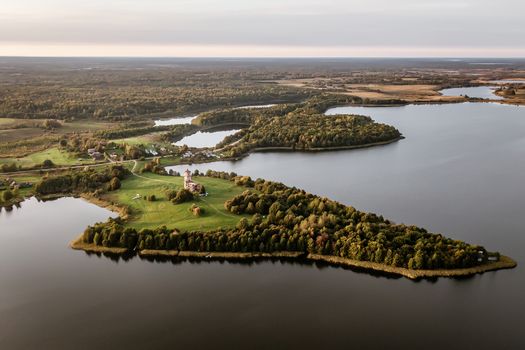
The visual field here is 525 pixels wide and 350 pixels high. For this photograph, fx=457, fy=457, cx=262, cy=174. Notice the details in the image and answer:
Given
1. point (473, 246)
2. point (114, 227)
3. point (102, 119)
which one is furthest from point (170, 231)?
point (102, 119)

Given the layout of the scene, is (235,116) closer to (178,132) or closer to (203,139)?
(203,139)

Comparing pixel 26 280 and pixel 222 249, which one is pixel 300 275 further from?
pixel 26 280

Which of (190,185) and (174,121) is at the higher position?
(190,185)

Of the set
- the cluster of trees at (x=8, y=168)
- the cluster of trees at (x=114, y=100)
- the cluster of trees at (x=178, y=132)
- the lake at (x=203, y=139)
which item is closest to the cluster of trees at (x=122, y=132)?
the cluster of trees at (x=178, y=132)

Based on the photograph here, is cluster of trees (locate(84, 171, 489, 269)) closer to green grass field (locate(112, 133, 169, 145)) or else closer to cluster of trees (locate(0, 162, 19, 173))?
cluster of trees (locate(0, 162, 19, 173))

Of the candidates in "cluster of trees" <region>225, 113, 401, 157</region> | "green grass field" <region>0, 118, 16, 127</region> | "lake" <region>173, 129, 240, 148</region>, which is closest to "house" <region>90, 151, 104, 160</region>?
"lake" <region>173, 129, 240, 148</region>

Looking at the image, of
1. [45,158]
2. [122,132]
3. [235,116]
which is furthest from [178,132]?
[45,158]

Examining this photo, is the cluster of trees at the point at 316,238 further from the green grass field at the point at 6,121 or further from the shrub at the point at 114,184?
the green grass field at the point at 6,121
